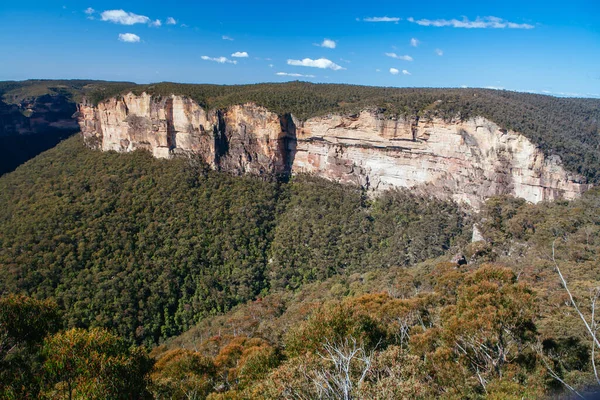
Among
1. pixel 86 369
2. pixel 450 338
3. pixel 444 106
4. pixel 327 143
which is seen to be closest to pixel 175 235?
pixel 327 143

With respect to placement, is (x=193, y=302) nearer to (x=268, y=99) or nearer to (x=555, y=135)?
(x=268, y=99)

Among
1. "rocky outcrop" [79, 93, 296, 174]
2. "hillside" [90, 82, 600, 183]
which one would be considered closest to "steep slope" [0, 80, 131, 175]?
"rocky outcrop" [79, 93, 296, 174]

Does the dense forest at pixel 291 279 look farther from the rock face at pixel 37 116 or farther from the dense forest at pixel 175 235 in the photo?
the rock face at pixel 37 116

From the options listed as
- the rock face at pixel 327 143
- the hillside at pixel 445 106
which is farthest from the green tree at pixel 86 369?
the rock face at pixel 327 143

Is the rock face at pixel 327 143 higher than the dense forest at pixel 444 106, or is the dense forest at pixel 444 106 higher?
the dense forest at pixel 444 106

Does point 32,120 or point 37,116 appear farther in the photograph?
point 37,116

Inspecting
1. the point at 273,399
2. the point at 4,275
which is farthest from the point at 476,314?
the point at 4,275

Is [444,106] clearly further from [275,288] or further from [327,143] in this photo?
[275,288]

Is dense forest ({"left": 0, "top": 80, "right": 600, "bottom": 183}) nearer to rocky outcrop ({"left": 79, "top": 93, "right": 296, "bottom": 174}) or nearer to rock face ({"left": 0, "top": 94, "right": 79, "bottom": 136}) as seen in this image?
rocky outcrop ({"left": 79, "top": 93, "right": 296, "bottom": 174})
